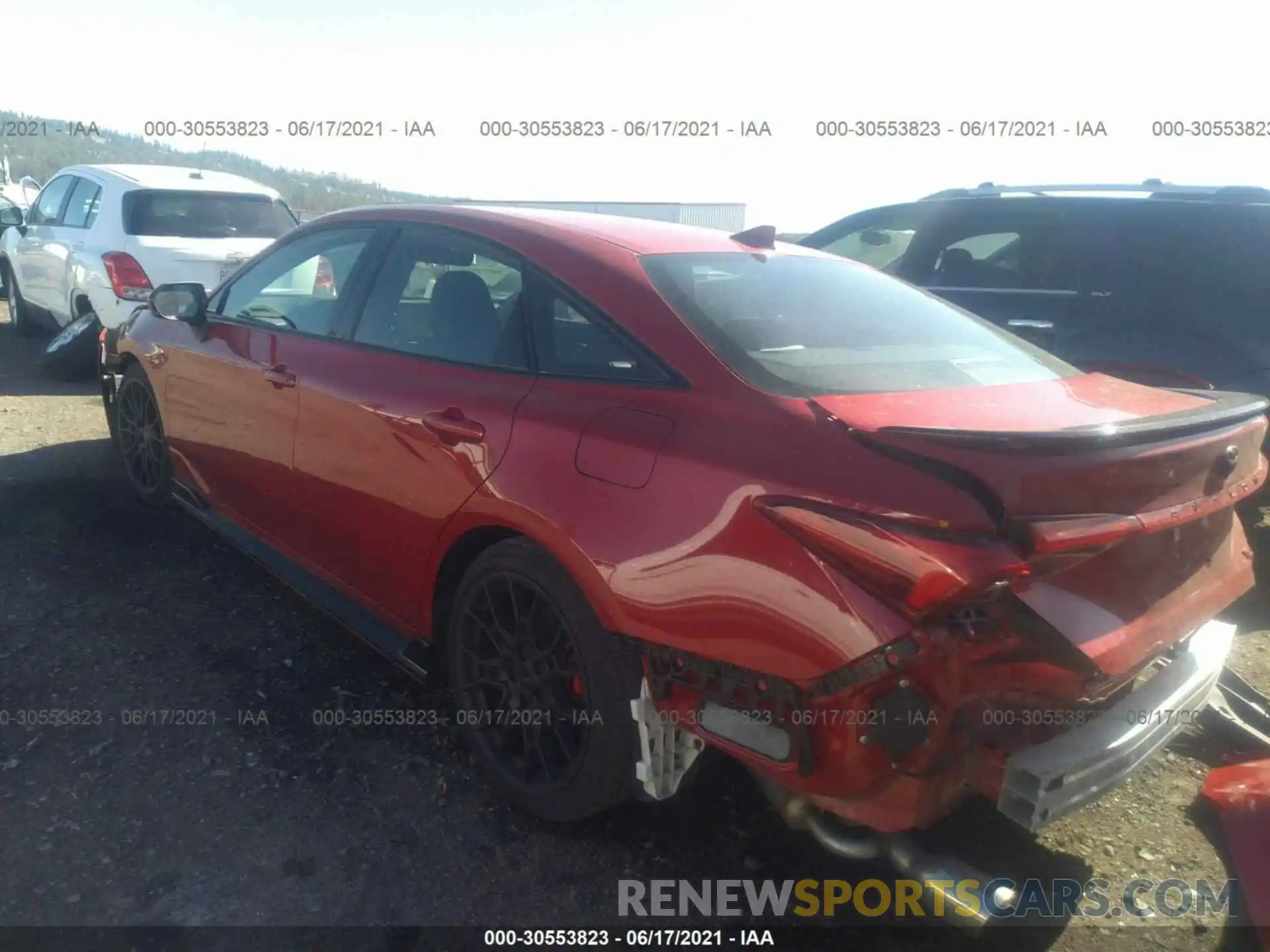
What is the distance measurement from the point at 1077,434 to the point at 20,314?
11.0 metres

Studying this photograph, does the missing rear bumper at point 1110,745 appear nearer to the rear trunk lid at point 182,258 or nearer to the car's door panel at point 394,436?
the car's door panel at point 394,436

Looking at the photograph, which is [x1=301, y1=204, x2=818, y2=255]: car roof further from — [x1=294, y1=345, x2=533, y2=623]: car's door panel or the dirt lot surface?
the dirt lot surface

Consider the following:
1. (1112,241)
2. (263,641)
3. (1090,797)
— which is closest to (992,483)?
(1090,797)

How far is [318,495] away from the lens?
131 inches

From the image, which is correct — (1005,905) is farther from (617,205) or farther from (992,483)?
(617,205)

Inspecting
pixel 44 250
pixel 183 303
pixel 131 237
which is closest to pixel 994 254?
pixel 183 303

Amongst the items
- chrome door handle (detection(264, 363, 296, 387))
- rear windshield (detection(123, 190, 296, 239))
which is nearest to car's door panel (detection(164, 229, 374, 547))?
chrome door handle (detection(264, 363, 296, 387))

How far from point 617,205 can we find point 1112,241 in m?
9.16

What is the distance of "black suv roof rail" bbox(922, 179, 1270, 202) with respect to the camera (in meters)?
4.84

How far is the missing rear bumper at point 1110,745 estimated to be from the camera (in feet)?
6.43

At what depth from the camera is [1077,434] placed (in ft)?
6.23

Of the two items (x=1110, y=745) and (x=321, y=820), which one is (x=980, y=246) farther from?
(x=321, y=820)

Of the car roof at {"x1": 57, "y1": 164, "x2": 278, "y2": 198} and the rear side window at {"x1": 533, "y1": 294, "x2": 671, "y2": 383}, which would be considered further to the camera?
the car roof at {"x1": 57, "y1": 164, "x2": 278, "y2": 198}

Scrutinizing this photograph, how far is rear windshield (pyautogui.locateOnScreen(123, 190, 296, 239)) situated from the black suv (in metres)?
5.29
